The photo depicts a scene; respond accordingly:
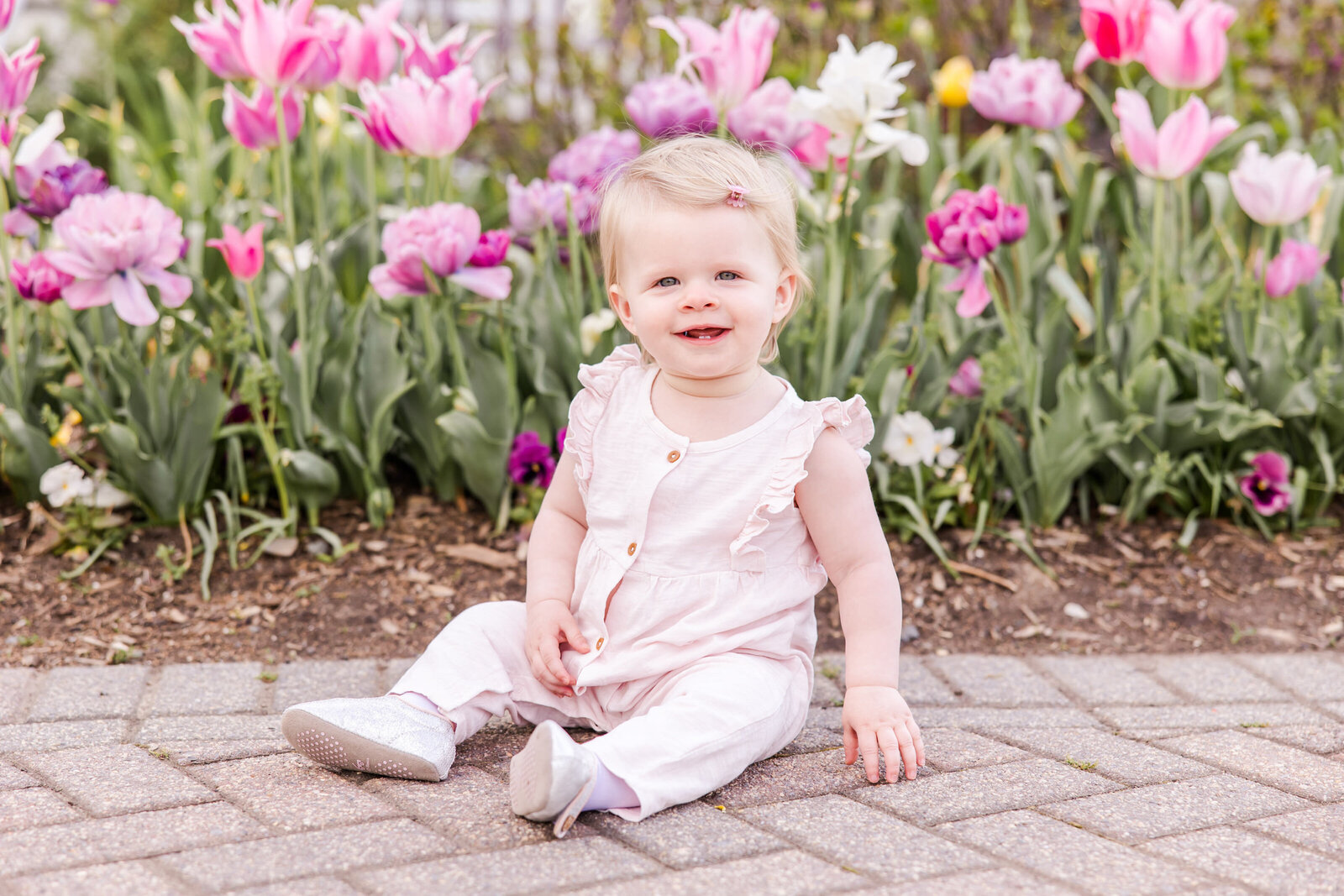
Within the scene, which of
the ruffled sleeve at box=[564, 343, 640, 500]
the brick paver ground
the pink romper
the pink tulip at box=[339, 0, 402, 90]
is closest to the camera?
the brick paver ground

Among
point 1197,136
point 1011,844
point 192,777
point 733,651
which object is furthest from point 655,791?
point 1197,136

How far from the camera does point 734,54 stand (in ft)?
9.04

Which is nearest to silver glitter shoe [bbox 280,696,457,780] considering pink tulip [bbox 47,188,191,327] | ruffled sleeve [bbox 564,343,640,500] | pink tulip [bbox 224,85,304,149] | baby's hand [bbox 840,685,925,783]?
ruffled sleeve [bbox 564,343,640,500]

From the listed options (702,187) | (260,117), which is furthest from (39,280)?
(702,187)

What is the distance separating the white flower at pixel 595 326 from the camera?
2748mm

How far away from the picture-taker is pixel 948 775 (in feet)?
6.21

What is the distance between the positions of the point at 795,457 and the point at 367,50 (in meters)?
1.55

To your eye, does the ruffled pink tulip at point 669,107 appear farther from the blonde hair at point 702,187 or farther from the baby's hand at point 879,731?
the baby's hand at point 879,731

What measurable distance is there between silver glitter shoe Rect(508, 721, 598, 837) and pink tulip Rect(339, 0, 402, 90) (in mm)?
1764

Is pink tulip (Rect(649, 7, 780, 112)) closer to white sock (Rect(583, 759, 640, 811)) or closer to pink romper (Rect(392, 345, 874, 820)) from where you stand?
pink romper (Rect(392, 345, 874, 820))

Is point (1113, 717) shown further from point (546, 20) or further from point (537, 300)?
point (546, 20)

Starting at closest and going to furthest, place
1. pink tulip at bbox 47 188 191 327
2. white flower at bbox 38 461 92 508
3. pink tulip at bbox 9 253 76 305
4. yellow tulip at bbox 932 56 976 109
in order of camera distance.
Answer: pink tulip at bbox 47 188 191 327
pink tulip at bbox 9 253 76 305
white flower at bbox 38 461 92 508
yellow tulip at bbox 932 56 976 109

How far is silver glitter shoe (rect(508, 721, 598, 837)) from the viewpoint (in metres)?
1.60

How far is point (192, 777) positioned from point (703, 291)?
962mm
